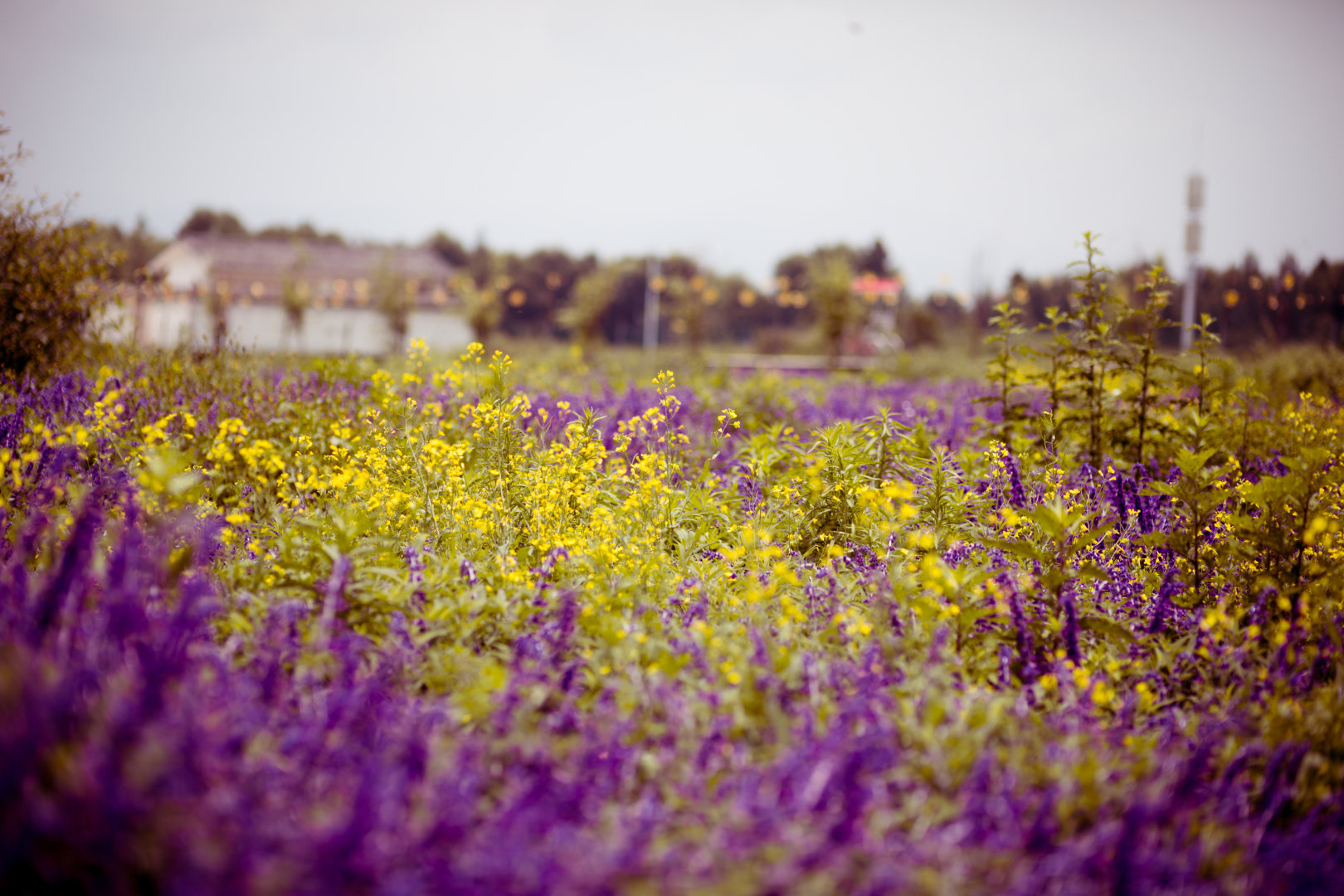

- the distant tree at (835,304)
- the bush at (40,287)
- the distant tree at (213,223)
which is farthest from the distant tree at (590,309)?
the distant tree at (213,223)

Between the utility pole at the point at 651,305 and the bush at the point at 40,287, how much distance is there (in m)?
24.4

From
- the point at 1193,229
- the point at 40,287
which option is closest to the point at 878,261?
the point at 1193,229

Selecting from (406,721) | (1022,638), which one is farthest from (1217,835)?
(406,721)

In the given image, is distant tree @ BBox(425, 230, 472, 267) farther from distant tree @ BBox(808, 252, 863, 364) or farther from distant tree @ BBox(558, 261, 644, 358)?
distant tree @ BBox(808, 252, 863, 364)

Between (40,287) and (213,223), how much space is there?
8408 centimetres

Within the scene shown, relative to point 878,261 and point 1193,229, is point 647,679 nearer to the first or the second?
point 1193,229

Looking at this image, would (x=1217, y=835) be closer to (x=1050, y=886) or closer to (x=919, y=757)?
(x=1050, y=886)

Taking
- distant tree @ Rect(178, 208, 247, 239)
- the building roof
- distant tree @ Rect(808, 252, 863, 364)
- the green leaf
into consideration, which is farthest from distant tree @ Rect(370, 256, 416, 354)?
distant tree @ Rect(178, 208, 247, 239)

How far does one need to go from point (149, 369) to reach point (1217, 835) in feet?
26.1

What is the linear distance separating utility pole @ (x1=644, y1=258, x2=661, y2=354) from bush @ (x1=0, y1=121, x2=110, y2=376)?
2435 centimetres

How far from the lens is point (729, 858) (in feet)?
5.80

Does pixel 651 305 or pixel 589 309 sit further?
pixel 651 305

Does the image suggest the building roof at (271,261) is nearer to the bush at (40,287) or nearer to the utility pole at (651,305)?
the utility pole at (651,305)

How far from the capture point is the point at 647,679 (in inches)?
99.3
